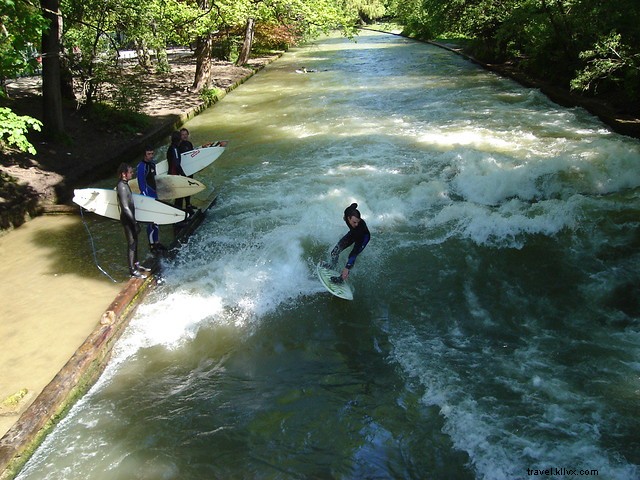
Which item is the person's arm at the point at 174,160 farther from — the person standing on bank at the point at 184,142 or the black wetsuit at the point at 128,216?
the black wetsuit at the point at 128,216

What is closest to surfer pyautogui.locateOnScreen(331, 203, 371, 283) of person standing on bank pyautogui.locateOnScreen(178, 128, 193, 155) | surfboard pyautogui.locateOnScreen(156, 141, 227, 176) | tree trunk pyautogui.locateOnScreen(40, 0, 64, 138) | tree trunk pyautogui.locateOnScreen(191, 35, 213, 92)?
person standing on bank pyautogui.locateOnScreen(178, 128, 193, 155)

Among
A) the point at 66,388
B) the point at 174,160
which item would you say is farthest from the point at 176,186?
the point at 66,388

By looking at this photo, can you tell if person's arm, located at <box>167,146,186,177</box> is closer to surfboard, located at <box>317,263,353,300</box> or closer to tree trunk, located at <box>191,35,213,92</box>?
surfboard, located at <box>317,263,353,300</box>

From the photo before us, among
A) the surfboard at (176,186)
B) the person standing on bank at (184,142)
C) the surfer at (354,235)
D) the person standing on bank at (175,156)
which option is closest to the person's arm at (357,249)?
the surfer at (354,235)

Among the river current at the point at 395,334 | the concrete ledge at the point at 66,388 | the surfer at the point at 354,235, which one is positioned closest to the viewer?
the concrete ledge at the point at 66,388

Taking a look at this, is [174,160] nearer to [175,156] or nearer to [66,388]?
[175,156]

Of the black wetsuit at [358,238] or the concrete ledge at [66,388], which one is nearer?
the concrete ledge at [66,388]

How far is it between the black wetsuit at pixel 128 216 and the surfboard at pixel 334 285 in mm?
2927

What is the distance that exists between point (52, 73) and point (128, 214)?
25.5 feet

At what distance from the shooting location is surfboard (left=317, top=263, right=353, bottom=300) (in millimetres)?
7383

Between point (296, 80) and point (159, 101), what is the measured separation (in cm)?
928

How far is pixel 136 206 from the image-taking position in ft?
27.5

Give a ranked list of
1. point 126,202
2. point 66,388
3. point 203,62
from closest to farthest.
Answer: point 66,388
point 126,202
point 203,62

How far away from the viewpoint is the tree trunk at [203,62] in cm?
2112
